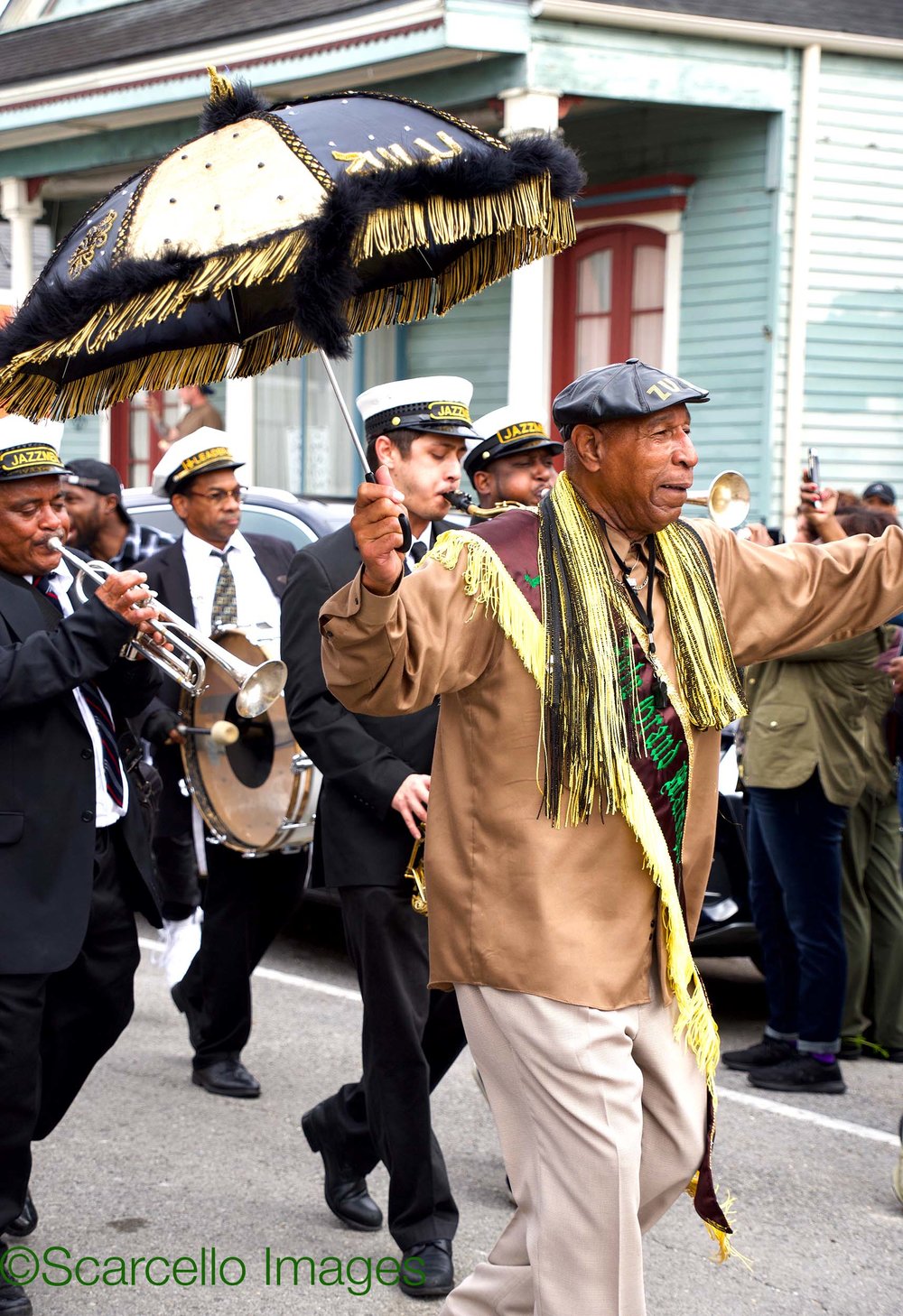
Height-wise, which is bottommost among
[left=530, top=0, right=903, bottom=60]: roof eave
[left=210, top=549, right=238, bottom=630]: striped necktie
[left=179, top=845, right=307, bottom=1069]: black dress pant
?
[left=179, top=845, right=307, bottom=1069]: black dress pant

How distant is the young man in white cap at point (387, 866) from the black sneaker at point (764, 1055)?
1850 mm

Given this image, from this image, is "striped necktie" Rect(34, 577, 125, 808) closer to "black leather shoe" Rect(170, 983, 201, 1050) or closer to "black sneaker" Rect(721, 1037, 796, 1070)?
"black leather shoe" Rect(170, 983, 201, 1050)

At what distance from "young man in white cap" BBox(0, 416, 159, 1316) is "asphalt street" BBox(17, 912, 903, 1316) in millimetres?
311

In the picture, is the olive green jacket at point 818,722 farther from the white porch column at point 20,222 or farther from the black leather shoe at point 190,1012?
the white porch column at point 20,222

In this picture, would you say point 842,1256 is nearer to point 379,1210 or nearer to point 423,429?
point 379,1210

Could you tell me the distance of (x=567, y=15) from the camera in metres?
11.3

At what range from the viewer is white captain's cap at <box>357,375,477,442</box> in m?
4.49

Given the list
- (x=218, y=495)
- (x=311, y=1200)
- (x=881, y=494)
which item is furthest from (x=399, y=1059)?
(x=881, y=494)

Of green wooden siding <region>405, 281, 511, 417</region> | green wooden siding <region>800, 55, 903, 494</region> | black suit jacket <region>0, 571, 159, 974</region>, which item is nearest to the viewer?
black suit jacket <region>0, 571, 159, 974</region>

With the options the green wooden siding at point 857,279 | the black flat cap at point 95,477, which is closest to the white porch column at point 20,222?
the green wooden siding at point 857,279

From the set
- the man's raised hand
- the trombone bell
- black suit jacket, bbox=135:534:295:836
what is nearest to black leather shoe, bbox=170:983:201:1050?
black suit jacket, bbox=135:534:295:836

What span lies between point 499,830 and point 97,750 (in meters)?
1.61

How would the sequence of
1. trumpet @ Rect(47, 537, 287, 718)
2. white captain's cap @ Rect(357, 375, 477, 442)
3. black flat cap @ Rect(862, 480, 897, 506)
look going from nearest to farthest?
1. white captain's cap @ Rect(357, 375, 477, 442)
2. trumpet @ Rect(47, 537, 287, 718)
3. black flat cap @ Rect(862, 480, 897, 506)

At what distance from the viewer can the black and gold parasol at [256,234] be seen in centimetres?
299
